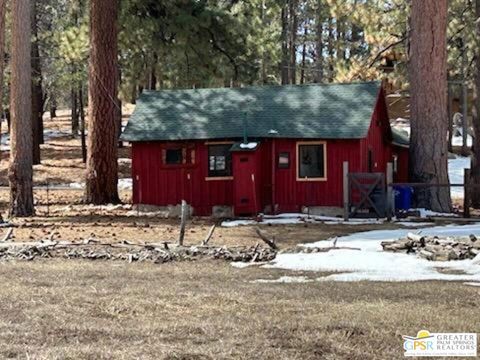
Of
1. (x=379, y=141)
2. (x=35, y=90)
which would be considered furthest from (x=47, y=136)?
(x=379, y=141)

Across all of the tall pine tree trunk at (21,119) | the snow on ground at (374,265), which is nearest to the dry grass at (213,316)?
the snow on ground at (374,265)

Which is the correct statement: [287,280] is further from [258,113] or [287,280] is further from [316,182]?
[258,113]

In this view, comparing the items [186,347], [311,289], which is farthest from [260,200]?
[186,347]

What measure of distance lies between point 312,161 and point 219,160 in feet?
9.01

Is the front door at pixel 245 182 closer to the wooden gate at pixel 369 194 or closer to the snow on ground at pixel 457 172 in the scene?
the wooden gate at pixel 369 194

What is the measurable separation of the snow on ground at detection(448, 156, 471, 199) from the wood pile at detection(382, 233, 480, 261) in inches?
744

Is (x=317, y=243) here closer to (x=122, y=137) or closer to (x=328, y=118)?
(x=328, y=118)

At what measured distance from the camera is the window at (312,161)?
69.4 feet

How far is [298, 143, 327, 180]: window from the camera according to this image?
21141mm

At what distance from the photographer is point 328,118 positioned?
21.3m

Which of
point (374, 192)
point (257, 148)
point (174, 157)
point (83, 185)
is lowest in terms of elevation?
point (83, 185)

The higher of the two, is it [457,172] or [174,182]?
[174,182]

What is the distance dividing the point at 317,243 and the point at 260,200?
7.56m

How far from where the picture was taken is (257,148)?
20.9 metres
